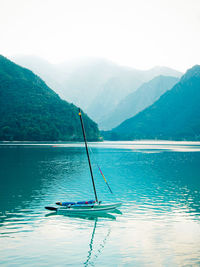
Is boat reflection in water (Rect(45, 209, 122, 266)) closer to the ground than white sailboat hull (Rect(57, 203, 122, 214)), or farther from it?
closer to the ground

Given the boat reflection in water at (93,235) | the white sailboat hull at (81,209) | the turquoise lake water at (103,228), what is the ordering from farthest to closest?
1. the white sailboat hull at (81,209)
2. the boat reflection in water at (93,235)
3. the turquoise lake water at (103,228)

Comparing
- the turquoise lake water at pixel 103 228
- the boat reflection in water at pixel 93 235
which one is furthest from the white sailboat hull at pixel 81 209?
the turquoise lake water at pixel 103 228

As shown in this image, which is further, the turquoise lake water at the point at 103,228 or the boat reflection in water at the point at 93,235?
the boat reflection in water at the point at 93,235

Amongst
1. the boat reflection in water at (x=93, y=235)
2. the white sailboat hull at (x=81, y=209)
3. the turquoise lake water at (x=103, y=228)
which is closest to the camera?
the turquoise lake water at (x=103, y=228)

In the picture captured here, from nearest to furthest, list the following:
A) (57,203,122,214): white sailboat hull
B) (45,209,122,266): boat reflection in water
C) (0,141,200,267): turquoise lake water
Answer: (0,141,200,267): turquoise lake water, (45,209,122,266): boat reflection in water, (57,203,122,214): white sailboat hull

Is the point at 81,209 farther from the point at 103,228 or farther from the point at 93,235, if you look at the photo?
the point at 93,235

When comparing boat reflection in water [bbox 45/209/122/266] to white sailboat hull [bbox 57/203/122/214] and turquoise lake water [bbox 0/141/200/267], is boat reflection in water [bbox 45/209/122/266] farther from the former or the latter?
white sailboat hull [bbox 57/203/122/214]

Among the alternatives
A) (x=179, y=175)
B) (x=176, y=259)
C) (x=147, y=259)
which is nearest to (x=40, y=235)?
(x=147, y=259)

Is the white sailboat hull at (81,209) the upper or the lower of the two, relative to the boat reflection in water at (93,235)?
upper

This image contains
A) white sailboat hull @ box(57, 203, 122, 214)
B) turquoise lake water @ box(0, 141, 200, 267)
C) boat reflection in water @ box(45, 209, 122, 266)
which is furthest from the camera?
white sailboat hull @ box(57, 203, 122, 214)

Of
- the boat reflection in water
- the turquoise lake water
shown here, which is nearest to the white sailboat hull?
the boat reflection in water

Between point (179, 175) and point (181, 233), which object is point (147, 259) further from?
point (179, 175)

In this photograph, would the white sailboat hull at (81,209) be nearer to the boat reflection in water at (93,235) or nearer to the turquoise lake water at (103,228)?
the boat reflection in water at (93,235)

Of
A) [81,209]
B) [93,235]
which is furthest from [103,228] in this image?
[81,209]
